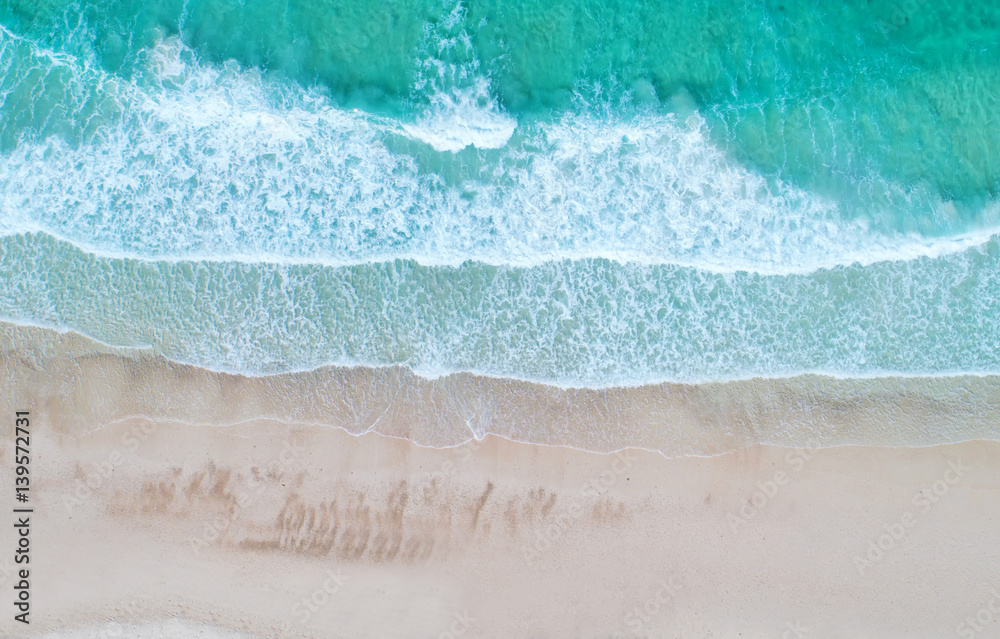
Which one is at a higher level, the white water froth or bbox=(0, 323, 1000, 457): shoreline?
the white water froth

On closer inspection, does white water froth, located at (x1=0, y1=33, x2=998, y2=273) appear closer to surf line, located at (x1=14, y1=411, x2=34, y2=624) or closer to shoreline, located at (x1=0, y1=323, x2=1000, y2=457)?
shoreline, located at (x1=0, y1=323, x2=1000, y2=457)

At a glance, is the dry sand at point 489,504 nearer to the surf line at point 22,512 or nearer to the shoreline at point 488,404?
the shoreline at point 488,404

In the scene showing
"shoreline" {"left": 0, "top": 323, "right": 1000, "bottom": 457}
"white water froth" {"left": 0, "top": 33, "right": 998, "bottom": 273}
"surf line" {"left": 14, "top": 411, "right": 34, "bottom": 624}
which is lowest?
"surf line" {"left": 14, "top": 411, "right": 34, "bottom": 624}

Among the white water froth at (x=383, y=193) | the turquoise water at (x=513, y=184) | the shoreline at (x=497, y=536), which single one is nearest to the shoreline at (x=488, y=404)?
the shoreline at (x=497, y=536)

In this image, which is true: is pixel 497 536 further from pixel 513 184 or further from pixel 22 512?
pixel 22 512

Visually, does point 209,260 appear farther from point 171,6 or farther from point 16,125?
point 171,6

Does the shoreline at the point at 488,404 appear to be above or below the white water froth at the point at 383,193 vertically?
below

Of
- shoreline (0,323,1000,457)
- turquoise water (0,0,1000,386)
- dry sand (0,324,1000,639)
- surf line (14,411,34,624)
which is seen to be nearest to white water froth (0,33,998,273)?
turquoise water (0,0,1000,386)
